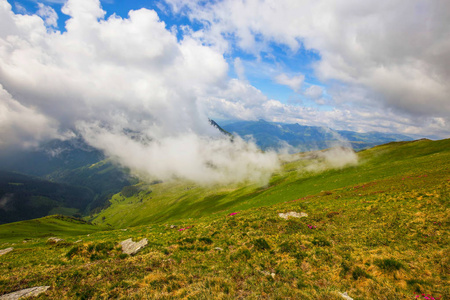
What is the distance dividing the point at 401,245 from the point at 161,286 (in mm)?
18973

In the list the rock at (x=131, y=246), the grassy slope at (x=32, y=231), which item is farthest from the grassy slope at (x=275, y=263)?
the grassy slope at (x=32, y=231)

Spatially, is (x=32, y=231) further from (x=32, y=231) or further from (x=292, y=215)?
(x=292, y=215)

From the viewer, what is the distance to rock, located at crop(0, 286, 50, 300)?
943 centimetres

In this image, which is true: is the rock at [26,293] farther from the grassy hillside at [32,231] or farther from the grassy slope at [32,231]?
the grassy slope at [32,231]

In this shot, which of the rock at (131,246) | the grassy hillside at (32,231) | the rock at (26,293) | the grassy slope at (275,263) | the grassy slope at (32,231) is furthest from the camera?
the grassy slope at (32,231)

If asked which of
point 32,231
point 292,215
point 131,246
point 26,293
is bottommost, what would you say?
point 32,231

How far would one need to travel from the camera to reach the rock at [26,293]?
943 centimetres

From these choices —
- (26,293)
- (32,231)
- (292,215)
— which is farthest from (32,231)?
(292,215)

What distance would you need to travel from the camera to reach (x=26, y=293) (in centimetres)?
982

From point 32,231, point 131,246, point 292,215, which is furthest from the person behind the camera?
point 32,231

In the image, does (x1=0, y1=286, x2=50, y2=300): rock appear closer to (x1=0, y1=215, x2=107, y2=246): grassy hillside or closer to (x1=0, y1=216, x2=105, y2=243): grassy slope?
(x1=0, y1=215, x2=107, y2=246): grassy hillside

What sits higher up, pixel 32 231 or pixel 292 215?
pixel 292 215

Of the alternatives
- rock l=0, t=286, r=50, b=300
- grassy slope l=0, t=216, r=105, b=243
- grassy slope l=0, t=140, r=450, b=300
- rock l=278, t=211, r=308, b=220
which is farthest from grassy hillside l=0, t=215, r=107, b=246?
rock l=278, t=211, r=308, b=220

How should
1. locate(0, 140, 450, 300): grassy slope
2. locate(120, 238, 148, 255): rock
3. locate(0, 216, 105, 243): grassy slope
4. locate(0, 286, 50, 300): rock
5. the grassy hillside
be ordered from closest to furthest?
locate(0, 286, 50, 300): rock → locate(0, 140, 450, 300): grassy slope → locate(120, 238, 148, 255): rock → the grassy hillside → locate(0, 216, 105, 243): grassy slope
